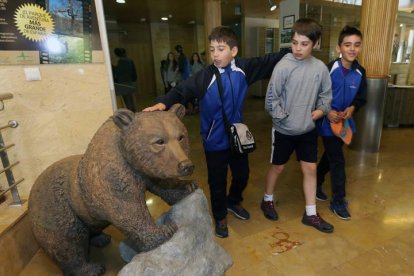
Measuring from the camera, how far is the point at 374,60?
11.9 ft

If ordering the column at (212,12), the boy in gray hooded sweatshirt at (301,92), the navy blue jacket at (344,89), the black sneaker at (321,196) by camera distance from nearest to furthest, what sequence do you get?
the boy in gray hooded sweatshirt at (301,92) < the navy blue jacket at (344,89) < the black sneaker at (321,196) < the column at (212,12)

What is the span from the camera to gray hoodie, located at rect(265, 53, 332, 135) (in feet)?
6.42

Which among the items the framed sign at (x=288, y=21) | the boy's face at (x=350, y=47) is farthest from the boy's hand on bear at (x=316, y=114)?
the framed sign at (x=288, y=21)

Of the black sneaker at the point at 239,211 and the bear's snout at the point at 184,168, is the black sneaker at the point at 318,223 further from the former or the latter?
the bear's snout at the point at 184,168

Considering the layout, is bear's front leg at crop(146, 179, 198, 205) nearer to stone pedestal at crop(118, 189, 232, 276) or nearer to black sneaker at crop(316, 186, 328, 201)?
stone pedestal at crop(118, 189, 232, 276)

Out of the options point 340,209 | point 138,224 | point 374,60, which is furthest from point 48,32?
point 374,60

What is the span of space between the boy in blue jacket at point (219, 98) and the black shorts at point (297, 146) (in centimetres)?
27

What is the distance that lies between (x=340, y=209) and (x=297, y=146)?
694 millimetres

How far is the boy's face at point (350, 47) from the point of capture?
2.15 metres

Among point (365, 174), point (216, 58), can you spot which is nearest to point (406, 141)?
point (365, 174)

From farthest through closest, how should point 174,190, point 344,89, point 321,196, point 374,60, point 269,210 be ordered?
point 374,60 < point 321,196 < point 269,210 < point 344,89 < point 174,190

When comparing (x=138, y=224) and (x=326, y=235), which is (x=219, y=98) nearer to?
(x=138, y=224)

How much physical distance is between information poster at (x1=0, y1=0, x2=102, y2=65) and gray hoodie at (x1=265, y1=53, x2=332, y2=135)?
148cm

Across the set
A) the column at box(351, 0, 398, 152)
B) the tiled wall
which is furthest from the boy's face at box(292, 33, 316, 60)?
the column at box(351, 0, 398, 152)
